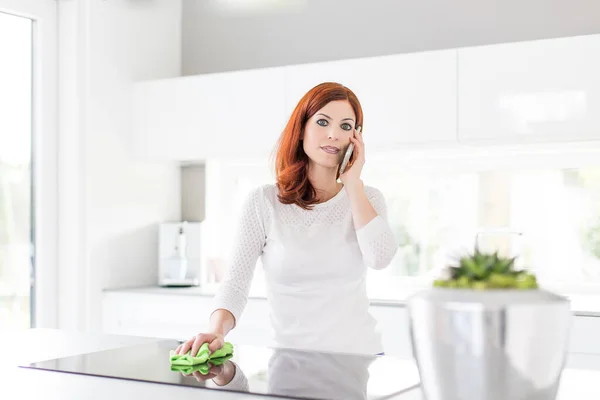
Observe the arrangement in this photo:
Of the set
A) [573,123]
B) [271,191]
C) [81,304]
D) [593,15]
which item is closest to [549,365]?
[271,191]

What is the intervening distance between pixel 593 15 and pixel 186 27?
2.13 m

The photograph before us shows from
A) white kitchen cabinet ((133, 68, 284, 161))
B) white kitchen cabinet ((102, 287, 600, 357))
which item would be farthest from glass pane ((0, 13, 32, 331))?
white kitchen cabinet ((133, 68, 284, 161))

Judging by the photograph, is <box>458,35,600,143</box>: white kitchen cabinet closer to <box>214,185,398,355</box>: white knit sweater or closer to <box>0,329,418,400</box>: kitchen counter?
<box>214,185,398,355</box>: white knit sweater

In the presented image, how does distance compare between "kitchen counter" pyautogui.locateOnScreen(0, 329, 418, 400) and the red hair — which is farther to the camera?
the red hair

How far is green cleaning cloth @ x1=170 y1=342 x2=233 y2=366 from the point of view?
153 centimetres

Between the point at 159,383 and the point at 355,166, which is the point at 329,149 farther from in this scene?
the point at 159,383

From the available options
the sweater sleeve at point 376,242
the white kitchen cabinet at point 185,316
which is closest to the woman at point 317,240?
the sweater sleeve at point 376,242

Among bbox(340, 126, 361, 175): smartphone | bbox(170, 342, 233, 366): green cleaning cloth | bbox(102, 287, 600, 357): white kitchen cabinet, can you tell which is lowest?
bbox(102, 287, 600, 357): white kitchen cabinet

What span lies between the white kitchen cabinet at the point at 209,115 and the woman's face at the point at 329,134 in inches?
58.3

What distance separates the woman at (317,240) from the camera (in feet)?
6.61

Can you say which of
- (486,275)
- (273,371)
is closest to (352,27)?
(273,371)

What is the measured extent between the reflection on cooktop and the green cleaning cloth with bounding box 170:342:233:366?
0.02 m

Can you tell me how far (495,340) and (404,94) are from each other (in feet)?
8.11

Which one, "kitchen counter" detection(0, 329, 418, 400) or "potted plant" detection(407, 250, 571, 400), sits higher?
"potted plant" detection(407, 250, 571, 400)
